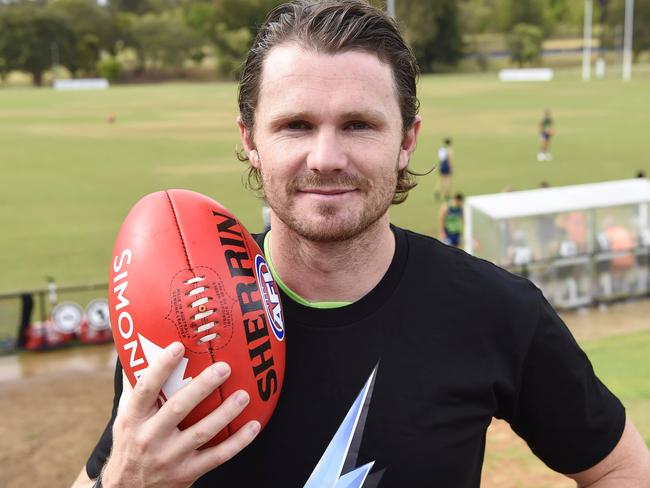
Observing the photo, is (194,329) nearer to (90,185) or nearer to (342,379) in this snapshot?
(342,379)

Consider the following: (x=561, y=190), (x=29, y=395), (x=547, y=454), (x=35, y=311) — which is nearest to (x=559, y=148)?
(x=561, y=190)

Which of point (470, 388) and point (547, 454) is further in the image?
point (547, 454)

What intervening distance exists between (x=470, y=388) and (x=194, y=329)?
2.80 feet

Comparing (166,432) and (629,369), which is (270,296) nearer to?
(166,432)

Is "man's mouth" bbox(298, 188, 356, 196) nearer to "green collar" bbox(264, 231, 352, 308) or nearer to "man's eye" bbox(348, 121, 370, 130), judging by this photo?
"man's eye" bbox(348, 121, 370, 130)

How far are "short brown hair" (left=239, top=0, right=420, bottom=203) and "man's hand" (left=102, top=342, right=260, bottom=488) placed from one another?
903 millimetres

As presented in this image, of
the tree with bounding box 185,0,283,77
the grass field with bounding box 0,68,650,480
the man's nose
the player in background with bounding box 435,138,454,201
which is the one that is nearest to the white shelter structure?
the grass field with bounding box 0,68,650,480

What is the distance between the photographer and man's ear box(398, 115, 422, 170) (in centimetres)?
245

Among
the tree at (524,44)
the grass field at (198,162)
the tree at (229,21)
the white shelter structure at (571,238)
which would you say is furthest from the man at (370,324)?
the tree at (229,21)

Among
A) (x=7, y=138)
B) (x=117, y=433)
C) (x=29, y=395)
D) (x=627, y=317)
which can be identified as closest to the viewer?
(x=117, y=433)

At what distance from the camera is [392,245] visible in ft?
8.21

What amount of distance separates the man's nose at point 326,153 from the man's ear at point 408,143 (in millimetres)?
337

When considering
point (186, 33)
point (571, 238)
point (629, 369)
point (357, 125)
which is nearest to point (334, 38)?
point (357, 125)

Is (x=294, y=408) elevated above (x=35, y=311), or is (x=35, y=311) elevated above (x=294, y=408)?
(x=294, y=408)
